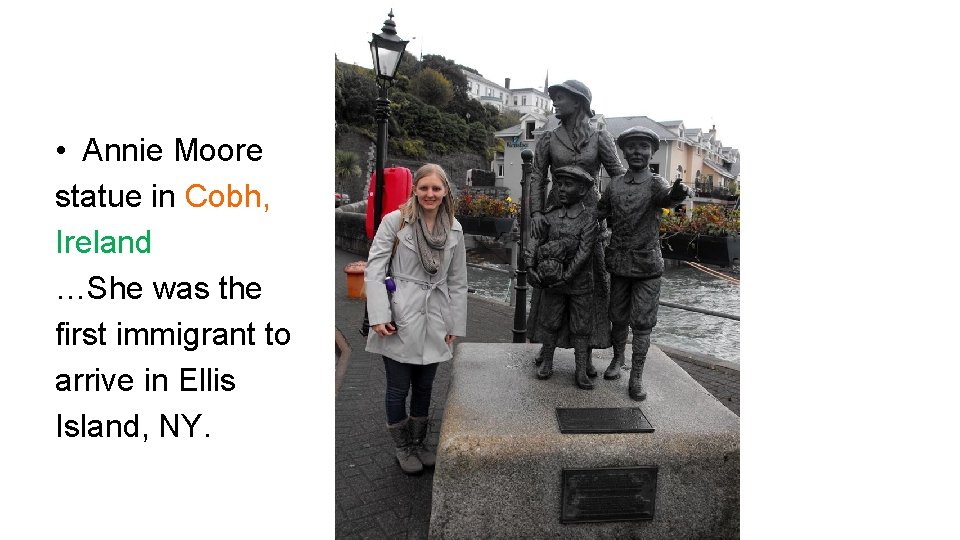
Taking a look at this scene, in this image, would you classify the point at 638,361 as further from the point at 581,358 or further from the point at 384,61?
the point at 384,61

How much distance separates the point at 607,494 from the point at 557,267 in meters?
1.33

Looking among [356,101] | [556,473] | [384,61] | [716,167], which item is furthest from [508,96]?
[556,473]

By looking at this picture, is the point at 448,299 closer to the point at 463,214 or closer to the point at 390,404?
the point at 390,404

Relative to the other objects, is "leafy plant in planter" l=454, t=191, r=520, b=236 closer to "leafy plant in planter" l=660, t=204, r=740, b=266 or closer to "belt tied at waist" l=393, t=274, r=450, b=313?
"leafy plant in planter" l=660, t=204, r=740, b=266

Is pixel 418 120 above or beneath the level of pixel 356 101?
beneath

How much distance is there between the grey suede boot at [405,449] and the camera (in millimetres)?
3490

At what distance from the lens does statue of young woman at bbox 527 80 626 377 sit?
11.8 feet

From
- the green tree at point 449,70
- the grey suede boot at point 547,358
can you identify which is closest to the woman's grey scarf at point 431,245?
the grey suede boot at point 547,358

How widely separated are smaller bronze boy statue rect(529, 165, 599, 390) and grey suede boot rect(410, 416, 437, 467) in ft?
2.78

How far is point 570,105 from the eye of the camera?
3656mm

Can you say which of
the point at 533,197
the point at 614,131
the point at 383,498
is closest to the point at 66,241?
the point at 383,498

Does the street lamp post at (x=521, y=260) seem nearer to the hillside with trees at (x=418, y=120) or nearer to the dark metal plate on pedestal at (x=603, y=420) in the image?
the dark metal plate on pedestal at (x=603, y=420)

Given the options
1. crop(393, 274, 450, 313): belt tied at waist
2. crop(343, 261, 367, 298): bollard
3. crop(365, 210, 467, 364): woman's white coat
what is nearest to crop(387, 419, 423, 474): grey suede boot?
crop(365, 210, 467, 364): woman's white coat

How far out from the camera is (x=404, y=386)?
3326 mm
